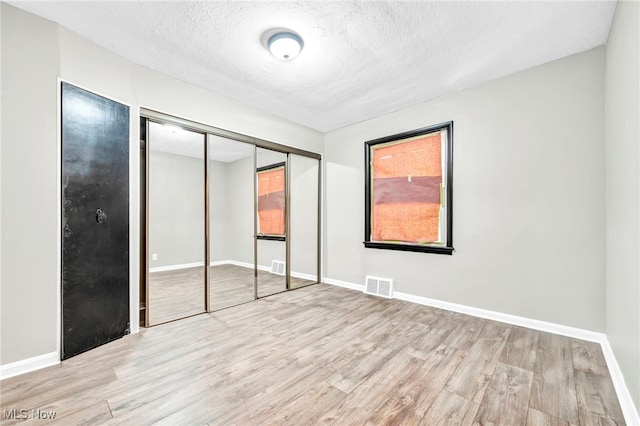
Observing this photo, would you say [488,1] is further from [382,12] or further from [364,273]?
[364,273]

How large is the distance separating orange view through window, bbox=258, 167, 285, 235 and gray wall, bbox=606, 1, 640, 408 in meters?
3.60

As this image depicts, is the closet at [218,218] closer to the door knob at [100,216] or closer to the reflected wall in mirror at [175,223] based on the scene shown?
the reflected wall in mirror at [175,223]

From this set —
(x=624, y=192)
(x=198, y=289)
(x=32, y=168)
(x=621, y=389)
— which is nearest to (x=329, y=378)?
(x=621, y=389)

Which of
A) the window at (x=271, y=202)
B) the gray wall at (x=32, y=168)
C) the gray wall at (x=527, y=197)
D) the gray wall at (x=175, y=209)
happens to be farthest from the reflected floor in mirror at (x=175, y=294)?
the gray wall at (x=527, y=197)

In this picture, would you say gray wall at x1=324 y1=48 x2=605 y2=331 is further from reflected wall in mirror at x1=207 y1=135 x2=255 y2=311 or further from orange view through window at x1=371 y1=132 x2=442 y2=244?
reflected wall in mirror at x1=207 y1=135 x2=255 y2=311

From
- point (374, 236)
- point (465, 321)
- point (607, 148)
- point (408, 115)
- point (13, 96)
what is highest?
point (408, 115)

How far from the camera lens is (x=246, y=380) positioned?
1.88 meters

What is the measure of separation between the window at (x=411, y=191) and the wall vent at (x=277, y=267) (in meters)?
1.41

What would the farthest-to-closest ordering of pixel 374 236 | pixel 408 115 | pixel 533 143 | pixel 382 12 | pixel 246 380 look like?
pixel 374 236 < pixel 408 115 < pixel 533 143 < pixel 382 12 < pixel 246 380

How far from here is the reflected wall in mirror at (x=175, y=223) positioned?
9.52 feet

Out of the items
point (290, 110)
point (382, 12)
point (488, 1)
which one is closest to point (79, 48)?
point (290, 110)

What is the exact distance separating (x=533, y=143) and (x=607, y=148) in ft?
1.81

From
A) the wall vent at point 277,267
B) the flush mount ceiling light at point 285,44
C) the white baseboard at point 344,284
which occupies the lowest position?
the white baseboard at point 344,284

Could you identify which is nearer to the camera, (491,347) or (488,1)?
(488,1)
